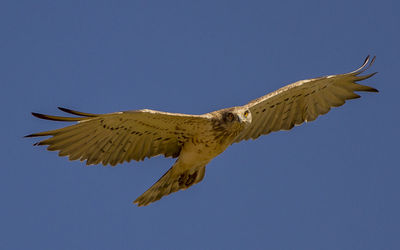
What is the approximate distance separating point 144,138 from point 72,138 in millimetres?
1074

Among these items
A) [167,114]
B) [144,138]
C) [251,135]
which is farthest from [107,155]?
[251,135]

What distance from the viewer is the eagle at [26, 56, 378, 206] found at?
8742 millimetres

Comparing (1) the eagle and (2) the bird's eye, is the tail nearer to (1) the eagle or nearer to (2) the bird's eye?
(1) the eagle

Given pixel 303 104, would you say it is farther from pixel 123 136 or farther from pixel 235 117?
pixel 123 136

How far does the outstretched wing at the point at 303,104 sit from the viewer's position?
33.6 feet

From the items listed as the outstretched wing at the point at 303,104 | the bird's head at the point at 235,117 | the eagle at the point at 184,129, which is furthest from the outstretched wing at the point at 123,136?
the outstretched wing at the point at 303,104

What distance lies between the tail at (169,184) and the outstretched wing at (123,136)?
12.4 inches

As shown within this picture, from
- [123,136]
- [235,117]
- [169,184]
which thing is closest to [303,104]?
[235,117]

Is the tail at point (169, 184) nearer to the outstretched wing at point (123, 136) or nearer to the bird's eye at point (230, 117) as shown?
the outstretched wing at point (123, 136)

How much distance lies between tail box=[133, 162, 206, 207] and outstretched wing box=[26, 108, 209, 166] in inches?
12.4

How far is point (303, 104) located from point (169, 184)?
8.29 feet

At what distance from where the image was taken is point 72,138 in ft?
28.8

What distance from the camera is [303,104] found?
10.4 metres

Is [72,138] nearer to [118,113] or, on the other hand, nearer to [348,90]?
[118,113]
